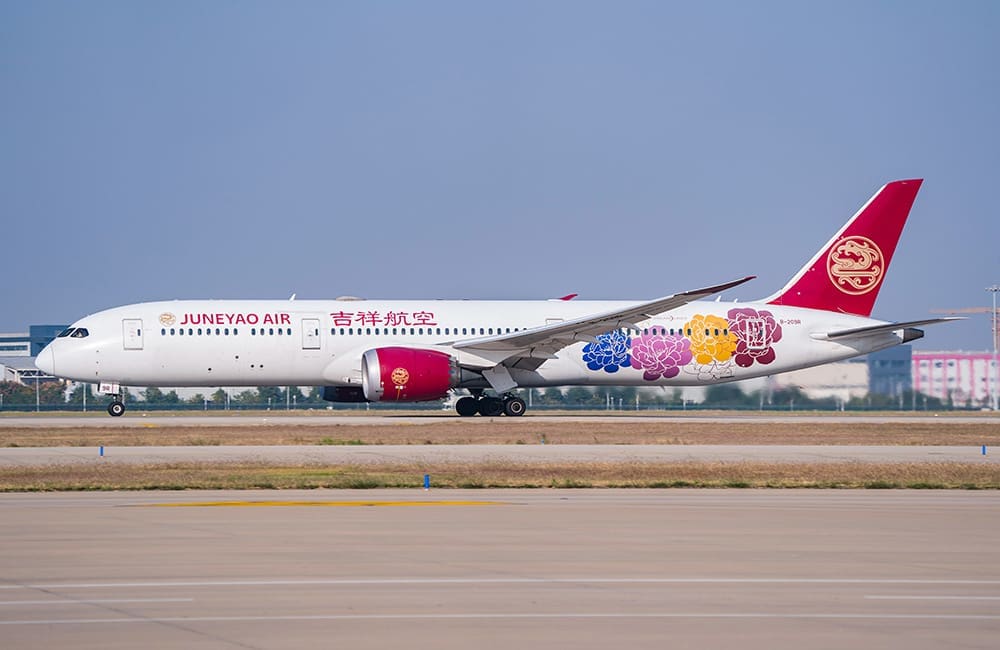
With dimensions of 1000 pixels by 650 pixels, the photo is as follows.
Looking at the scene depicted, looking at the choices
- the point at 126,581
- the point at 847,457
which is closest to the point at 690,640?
the point at 126,581

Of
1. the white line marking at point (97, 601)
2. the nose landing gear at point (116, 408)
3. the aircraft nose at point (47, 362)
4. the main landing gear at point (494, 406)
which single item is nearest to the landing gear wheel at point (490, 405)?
the main landing gear at point (494, 406)

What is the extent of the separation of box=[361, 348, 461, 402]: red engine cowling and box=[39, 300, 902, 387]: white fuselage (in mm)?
1212

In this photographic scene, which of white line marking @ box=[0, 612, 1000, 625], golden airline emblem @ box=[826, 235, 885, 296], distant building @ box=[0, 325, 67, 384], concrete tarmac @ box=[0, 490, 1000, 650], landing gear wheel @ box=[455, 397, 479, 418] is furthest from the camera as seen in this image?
distant building @ box=[0, 325, 67, 384]

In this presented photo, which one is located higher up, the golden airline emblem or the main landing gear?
the golden airline emblem

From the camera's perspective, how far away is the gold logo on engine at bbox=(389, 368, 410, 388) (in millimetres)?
36562

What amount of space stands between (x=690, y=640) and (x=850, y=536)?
5.86 metres

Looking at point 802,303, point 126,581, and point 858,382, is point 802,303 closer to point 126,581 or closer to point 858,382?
point 858,382

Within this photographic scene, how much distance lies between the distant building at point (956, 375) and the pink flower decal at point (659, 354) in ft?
38.6

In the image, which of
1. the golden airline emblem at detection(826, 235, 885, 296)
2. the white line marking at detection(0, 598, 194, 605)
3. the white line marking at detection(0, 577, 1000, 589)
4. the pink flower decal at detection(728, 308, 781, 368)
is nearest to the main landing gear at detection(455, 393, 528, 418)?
the pink flower decal at detection(728, 308, 781, 368)

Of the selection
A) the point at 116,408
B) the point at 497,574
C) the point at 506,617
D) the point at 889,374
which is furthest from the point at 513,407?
the point at 506,617

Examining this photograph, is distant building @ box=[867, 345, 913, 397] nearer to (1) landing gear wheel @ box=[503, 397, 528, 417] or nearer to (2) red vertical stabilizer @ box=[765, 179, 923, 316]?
(2) red vertical stabilizer @ box=[765, 179, 923, 316]

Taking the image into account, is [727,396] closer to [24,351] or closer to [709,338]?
[709,338]

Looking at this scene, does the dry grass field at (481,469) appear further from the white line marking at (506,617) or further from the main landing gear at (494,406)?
the white line marking at (506,617)

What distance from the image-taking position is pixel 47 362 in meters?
38.6
